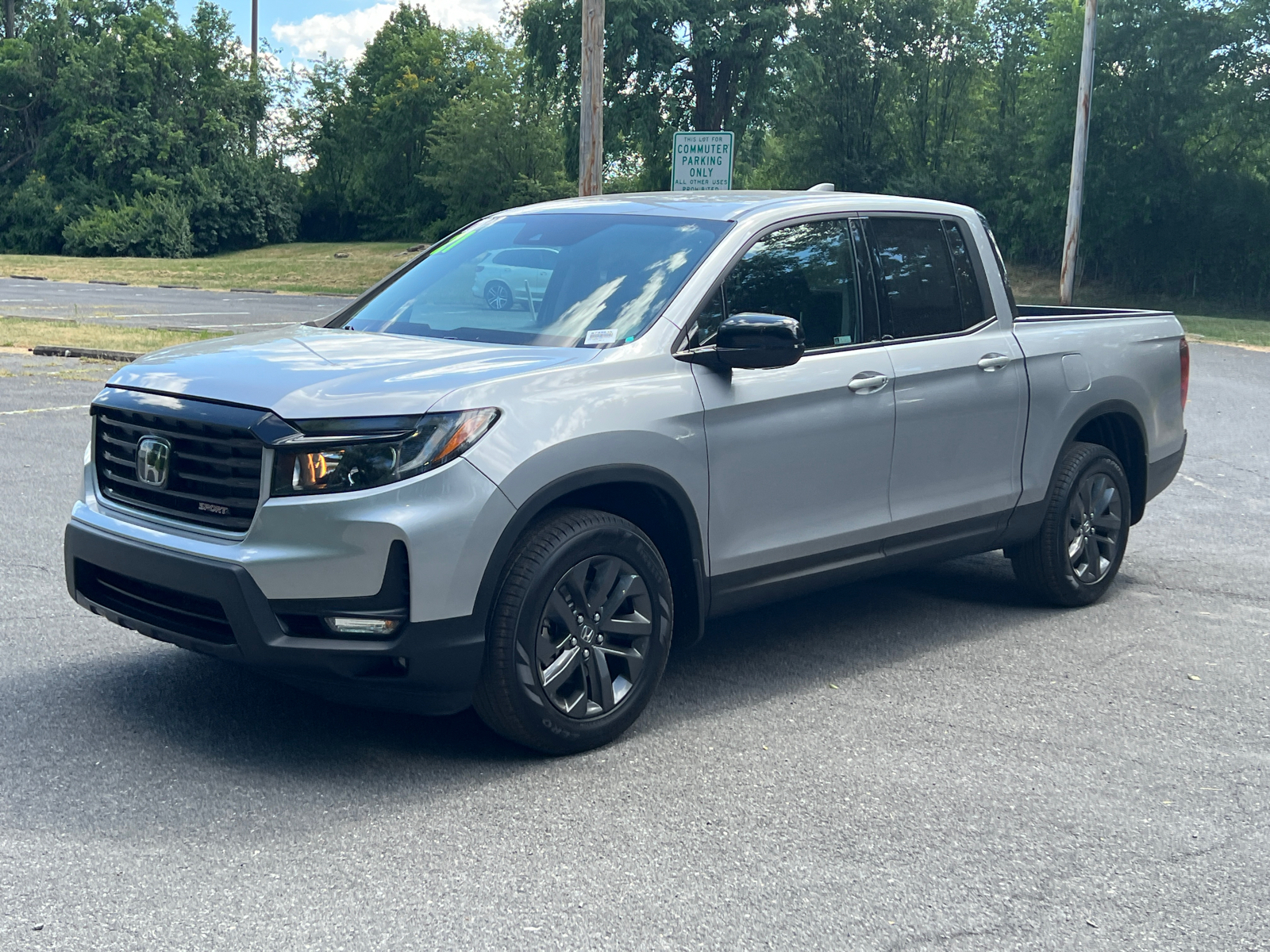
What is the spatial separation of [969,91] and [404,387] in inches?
2470

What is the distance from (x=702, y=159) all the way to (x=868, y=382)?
44.6 feet

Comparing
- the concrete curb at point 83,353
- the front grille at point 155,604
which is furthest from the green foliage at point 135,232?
the front grille at point 155,604

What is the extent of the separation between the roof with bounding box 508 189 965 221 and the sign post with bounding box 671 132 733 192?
1244 cm

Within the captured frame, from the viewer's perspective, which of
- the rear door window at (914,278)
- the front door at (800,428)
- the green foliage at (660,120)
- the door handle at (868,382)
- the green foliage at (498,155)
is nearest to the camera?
the front door at (800,428)

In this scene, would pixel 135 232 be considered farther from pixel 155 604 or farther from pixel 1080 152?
pixel 155 604

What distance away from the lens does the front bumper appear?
404 cm

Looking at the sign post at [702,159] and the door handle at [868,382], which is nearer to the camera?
the door handle at [868,382]

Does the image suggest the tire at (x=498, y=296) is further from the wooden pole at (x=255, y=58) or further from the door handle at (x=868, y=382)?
the wooden pole at (x=255, y=58)

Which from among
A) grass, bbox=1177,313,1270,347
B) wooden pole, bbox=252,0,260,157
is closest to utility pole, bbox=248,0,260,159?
Answer: wooden pole, bbox=252,0,260,157

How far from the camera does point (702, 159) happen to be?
18.4 metres

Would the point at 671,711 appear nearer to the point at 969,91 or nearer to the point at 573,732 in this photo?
the point at 573,732

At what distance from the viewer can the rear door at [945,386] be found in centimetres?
562

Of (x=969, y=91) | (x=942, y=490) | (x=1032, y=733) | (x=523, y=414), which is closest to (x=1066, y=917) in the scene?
(x=1032, y=733)

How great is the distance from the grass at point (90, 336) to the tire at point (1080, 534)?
43.2 ft
